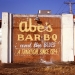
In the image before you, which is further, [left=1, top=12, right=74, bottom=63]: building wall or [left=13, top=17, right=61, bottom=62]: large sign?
[left=13, top=17, right=61, bottom=62]: large sign

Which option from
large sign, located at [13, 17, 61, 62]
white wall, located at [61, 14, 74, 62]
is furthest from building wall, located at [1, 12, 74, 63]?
large sign, located at [13, 17, 61, 62]

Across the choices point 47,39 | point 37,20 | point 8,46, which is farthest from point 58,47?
point 8,46

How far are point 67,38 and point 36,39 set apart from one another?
8.80ft

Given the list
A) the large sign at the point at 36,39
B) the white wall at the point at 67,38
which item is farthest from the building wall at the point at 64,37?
the large sign at the point at 36,39

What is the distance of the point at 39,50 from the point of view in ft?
65.8

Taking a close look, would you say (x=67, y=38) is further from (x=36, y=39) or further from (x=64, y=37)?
(x=36, y=39)

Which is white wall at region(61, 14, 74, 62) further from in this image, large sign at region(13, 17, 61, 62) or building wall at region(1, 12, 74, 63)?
large sign at region(13, 17, 61, 62)

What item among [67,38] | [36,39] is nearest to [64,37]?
[67,38]

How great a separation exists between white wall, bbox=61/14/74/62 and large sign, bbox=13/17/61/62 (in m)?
0.37

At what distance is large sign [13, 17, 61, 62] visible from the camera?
1994cm

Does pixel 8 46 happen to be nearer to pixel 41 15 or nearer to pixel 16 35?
pixel 16 35

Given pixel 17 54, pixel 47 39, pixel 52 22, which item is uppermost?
pixel 52 22

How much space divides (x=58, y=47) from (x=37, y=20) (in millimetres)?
2966

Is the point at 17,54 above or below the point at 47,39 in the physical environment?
below
